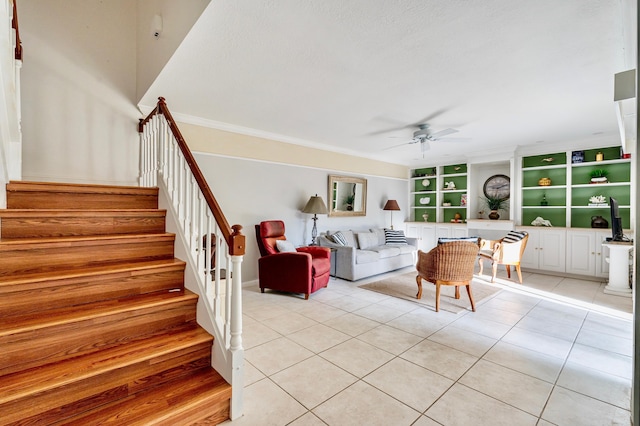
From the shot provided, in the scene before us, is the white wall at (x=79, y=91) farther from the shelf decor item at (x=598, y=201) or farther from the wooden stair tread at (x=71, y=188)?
the shelf decor item at (x=598, y=201)

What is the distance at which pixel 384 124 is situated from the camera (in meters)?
4.20

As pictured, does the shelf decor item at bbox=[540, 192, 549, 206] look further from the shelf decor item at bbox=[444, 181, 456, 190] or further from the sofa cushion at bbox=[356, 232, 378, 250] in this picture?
the sofa cushion at bbox=[356, 232, 378, 250]

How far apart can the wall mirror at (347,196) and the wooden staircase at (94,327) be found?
3.76 metres

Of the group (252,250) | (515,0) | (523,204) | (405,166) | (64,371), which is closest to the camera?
(64,371)

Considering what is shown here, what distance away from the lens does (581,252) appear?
16.4ft

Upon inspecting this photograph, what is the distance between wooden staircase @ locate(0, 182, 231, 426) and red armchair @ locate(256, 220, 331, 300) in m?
1.83

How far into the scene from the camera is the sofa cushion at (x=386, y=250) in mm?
5267

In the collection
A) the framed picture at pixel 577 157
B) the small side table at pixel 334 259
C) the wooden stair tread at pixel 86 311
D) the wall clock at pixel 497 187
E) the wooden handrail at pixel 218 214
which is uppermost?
the framed picture at pixel 577 157

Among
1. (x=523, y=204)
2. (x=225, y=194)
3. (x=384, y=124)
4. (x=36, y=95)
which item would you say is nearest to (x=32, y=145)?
(x=36, y=95)

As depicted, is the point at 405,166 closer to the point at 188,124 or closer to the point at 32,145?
the point at 188,124

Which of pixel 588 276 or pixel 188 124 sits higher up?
pixel 188 124

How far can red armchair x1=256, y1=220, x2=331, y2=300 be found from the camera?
3.83 meters

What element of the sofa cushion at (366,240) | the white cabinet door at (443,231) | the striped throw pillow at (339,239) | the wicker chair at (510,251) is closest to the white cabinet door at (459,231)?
the white cabinet door at (443,231)

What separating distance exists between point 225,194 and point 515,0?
3734 millimetres
